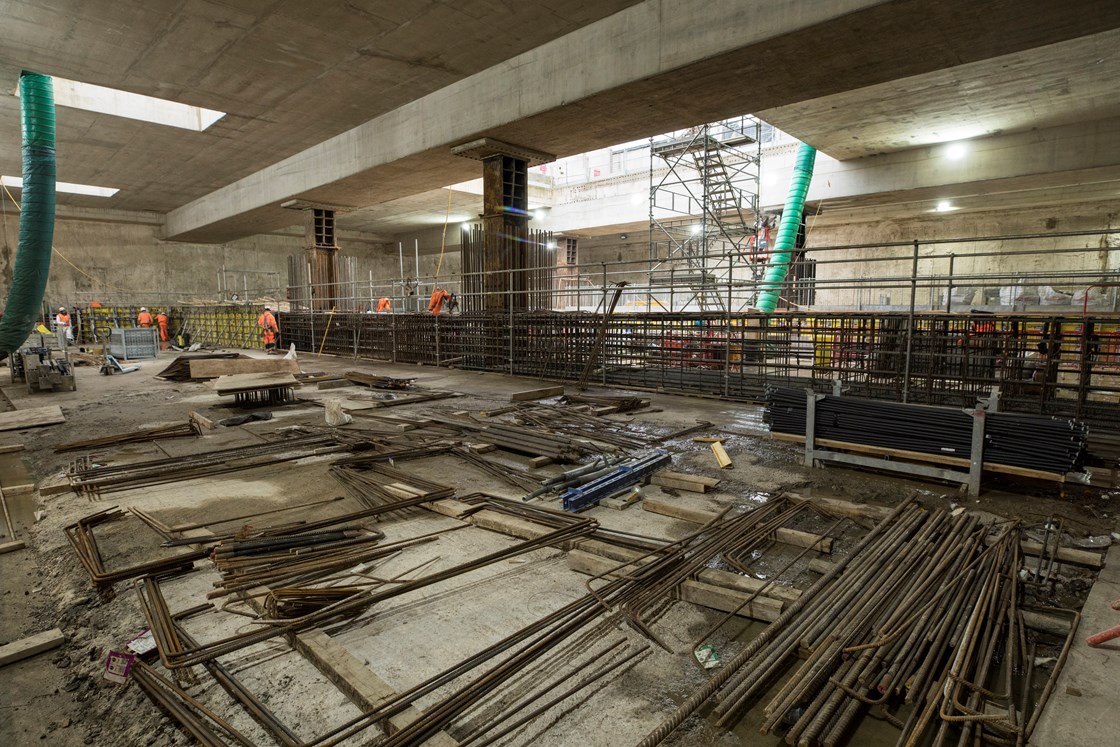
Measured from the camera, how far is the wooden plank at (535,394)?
10.3 metres

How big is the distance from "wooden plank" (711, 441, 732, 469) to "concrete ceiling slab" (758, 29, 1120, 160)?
9298mm

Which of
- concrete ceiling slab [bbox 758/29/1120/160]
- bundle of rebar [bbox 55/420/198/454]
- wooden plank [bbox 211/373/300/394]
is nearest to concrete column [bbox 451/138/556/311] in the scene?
wooden plank [bbox 211/373/300/394]

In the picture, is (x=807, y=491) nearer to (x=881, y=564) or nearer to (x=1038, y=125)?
(x=881, y=564)

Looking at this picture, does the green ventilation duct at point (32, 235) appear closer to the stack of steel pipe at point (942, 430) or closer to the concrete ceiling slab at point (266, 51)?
the concrete ceiling slab at point (266, 51)

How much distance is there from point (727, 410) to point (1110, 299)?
43.7ft

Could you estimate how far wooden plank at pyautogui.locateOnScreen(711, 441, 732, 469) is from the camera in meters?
6.26

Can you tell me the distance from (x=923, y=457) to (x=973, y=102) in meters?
11.9

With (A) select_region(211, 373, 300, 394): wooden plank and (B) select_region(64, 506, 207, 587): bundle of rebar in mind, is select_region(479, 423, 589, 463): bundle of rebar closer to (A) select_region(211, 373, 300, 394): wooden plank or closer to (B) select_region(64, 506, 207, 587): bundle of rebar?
(B) select_region(64, 506, 207, 587): bundle of rebar

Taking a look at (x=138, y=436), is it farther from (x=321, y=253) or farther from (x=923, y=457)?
(x=321, y=253)

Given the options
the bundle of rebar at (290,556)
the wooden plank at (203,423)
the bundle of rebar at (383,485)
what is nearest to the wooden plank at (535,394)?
the bundle of rebar at (383,485)

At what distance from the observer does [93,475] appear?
19.6 ft

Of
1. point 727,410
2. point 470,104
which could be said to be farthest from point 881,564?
point 470,104

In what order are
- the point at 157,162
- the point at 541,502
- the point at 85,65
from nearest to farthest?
1. the point at 541,502
2. the point at 85,65
3. the point at 157,162

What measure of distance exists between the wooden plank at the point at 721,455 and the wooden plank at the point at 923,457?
738mm
